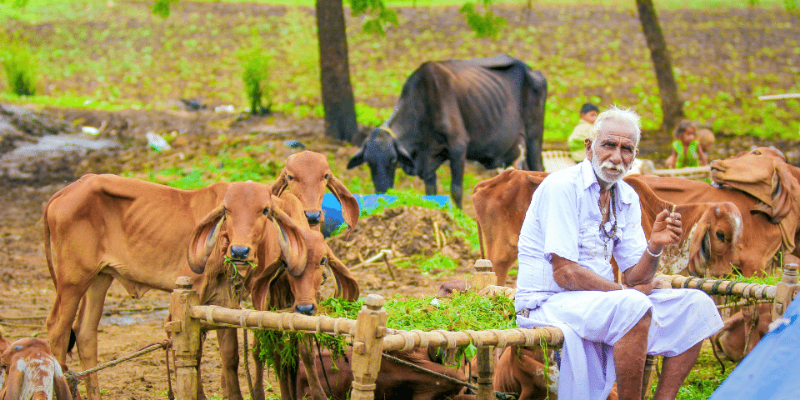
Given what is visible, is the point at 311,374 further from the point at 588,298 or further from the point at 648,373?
the point at 648,373

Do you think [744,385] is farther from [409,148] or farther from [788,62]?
[788,62]

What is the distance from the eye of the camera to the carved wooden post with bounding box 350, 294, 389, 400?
3.20m

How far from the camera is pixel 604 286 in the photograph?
374 centimetres

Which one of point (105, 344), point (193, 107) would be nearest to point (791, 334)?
point (105, 344)

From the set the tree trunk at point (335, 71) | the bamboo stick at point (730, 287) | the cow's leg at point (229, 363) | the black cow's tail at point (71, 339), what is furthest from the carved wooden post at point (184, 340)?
the tree trunk at point (335, 71)

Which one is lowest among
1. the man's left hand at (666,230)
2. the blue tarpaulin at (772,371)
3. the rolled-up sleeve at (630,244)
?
the blue tarpaulin at (772,371)

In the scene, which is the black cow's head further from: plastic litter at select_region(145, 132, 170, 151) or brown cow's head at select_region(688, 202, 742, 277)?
plastic litter at select_region(145, 132, 170, 151)

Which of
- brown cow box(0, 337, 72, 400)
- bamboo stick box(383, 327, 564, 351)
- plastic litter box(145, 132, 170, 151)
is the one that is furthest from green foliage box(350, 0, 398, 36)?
brown cow box(0, 337, 72, 400)

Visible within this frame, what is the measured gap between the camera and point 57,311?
4832 mm

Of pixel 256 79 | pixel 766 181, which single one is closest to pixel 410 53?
pixel 256 79

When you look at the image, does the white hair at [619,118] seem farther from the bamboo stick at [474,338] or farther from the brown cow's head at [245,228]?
the brown cow's head at [245,228]

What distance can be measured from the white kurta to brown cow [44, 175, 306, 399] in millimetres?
1563

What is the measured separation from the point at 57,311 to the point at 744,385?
4.03 metres

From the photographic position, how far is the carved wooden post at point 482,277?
4.95m
